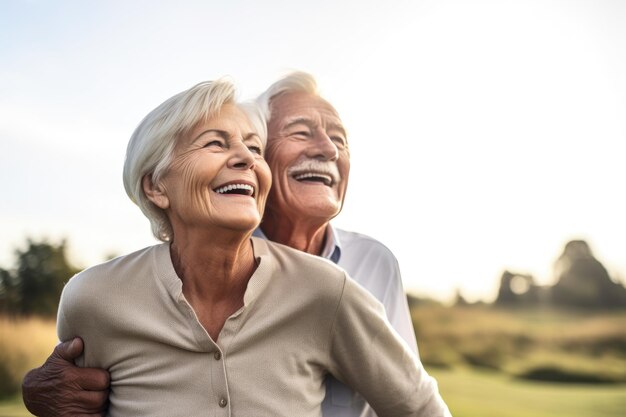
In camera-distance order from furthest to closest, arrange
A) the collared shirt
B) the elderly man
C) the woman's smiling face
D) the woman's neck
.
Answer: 1. the collared shirt
2. the elderly man
3. the woman's neck
4. the woman's smiling face

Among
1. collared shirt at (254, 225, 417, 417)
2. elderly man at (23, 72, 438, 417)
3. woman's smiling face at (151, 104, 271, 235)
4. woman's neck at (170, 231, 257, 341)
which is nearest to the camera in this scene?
woman's smiling face at (151, 104, 271, 235)

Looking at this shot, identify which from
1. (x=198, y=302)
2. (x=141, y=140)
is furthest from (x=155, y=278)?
(x=141, y=140)

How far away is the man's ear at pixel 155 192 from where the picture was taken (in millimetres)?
2223

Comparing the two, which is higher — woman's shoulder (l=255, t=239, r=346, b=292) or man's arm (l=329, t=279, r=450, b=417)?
woman's shoulder (l=255, t=239, r=346, b=292)

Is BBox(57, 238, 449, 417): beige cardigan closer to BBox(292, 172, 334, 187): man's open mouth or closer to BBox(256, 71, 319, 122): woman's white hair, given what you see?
BBox(292, 172, 334, 187): man's open mouth

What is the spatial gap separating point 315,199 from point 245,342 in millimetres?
650

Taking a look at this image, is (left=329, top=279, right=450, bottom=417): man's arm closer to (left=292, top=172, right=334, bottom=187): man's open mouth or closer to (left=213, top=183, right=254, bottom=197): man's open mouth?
(left=213, top=183, right=254, bottom=197): man's open mouth

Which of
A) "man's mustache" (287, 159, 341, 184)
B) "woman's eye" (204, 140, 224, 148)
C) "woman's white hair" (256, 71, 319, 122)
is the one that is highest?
"woman's white hair" (256, 71, 319, 122)

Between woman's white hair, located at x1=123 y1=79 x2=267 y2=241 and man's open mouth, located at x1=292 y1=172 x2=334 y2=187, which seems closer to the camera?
woman's white hair, located at x1=123 y1=79 x2=267 y2=241

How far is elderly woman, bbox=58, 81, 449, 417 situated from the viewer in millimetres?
2133

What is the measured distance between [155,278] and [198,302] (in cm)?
16

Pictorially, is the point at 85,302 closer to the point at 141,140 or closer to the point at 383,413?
the point at 141,140

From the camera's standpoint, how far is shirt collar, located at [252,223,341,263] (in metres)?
2.75

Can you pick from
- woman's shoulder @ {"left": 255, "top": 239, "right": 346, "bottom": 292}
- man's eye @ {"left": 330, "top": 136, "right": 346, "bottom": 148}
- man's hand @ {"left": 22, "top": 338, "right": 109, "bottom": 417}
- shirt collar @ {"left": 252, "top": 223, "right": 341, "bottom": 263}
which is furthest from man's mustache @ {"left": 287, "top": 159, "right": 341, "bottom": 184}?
man's hand @ {"left": 22, "top": 338, "right": 109, "bottom": 417}
